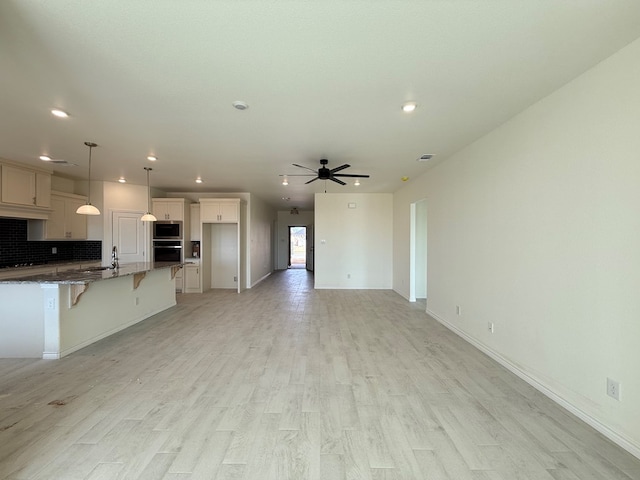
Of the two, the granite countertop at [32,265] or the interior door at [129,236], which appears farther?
the interior door at [129,236]

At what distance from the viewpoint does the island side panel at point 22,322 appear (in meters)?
3.39

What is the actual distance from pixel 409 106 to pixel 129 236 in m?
6.73

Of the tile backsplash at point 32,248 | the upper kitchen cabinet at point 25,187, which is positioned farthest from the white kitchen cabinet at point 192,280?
the upper kitchen cabinet at point 25,187

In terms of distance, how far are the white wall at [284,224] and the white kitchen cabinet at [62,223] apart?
7847 millimetres

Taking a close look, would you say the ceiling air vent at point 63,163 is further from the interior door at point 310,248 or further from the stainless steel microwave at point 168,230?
the interior door at point 310,248

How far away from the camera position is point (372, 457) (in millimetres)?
1835

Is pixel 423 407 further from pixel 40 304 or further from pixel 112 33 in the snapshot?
pixel 40 304

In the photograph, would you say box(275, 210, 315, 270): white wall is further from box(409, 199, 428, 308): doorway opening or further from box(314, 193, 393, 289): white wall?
box(409, 199, 428, 308): doorway opening

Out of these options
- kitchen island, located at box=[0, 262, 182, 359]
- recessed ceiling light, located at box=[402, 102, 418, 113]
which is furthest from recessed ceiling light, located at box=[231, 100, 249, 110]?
kitchen island, located at box=[0, 262, 182, 359]

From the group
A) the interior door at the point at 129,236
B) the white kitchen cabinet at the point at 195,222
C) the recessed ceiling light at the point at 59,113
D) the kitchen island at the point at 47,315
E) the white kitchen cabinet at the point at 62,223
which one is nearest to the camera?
the recessed ceiling light at the point at 59,113

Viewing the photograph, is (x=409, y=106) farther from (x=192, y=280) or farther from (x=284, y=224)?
(x=284, y=224)

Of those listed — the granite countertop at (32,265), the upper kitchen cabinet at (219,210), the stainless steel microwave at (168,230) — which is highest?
the upper kitchen cabinet at (219,210)

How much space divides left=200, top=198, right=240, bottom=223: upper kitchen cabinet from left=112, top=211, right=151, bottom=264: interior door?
139 centimetres

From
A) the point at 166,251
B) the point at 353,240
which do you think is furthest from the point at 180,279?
the point at 353,240
